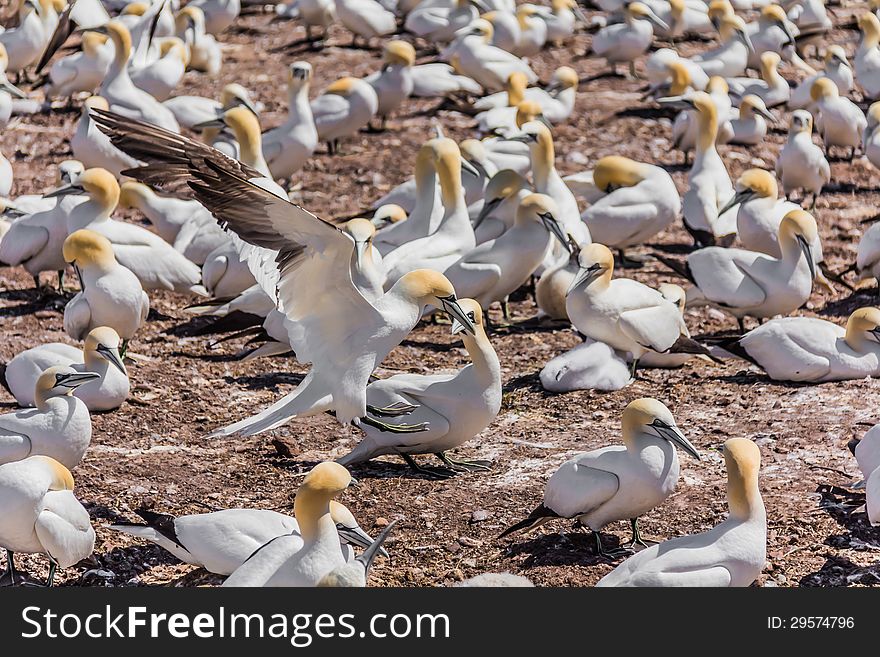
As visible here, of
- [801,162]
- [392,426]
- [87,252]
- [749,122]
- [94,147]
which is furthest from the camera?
[749,122]

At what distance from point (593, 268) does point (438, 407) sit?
5.99 feet

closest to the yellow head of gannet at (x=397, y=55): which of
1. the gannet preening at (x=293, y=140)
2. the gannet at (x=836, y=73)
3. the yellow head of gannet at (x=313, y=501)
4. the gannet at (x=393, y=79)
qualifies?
the gannet at (x=393, y=79)

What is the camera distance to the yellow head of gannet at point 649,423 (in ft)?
20.3

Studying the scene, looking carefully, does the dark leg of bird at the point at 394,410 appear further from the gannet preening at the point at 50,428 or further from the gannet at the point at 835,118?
the gannet at the point at 835,118

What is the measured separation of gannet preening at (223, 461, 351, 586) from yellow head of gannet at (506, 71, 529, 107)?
26.7ft

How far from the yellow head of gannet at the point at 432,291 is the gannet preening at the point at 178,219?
125 inches

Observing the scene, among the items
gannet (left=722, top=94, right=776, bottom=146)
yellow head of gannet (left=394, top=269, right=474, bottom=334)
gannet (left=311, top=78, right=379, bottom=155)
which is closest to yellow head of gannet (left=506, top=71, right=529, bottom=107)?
gannet (left=311, top=78, right=379, bottom=155)

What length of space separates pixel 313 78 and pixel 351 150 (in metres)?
2.57

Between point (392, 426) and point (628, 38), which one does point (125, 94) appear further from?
point (392, 426)

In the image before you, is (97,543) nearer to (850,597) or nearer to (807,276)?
(850,597)

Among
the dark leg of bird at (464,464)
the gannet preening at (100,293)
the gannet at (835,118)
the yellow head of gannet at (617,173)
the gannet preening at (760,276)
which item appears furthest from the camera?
the gannet at (835,118)

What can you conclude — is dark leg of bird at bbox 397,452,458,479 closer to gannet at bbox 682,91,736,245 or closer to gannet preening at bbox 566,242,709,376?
gannet preening at bbox 566,242,709,376

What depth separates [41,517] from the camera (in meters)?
5.70

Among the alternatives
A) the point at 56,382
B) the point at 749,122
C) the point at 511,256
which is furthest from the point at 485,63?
the point at 56,382
